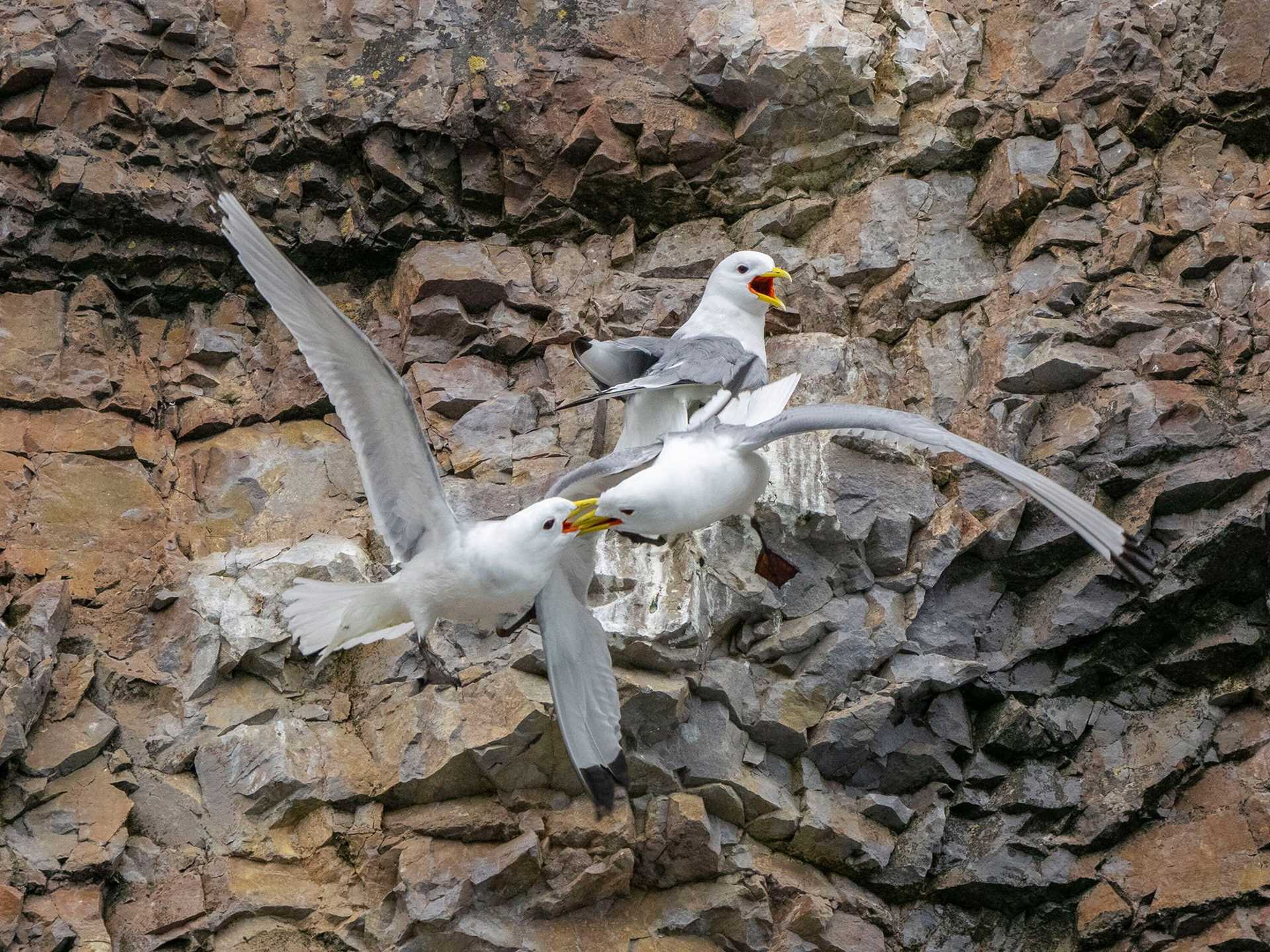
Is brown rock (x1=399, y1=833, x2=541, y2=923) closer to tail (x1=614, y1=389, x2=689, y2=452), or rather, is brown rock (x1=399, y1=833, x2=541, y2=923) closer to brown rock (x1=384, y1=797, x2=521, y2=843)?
brown rock (x1=384, y1=797, x2=521, y2=843)

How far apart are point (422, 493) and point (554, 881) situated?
159 cm

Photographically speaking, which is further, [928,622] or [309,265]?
[309,265]

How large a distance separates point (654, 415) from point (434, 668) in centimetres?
159

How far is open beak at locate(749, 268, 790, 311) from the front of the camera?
7.16 m

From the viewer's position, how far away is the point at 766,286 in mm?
7211

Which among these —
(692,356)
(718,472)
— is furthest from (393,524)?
(692,356)

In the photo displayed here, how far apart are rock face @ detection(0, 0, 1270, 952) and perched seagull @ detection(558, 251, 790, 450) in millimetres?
353

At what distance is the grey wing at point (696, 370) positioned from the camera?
650 centimetres

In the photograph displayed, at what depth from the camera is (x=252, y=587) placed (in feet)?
21.1

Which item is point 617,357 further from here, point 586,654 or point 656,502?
point 586,654

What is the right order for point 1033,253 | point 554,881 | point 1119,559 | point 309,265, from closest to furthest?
point 1119,559 < point 554,881 < point 1033,253 < point 309,265

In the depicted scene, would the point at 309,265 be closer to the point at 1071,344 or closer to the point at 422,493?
the point at 422,493

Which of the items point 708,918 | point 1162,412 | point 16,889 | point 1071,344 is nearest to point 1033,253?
point 1071,344

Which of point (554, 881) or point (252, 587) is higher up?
point (252, 587)
